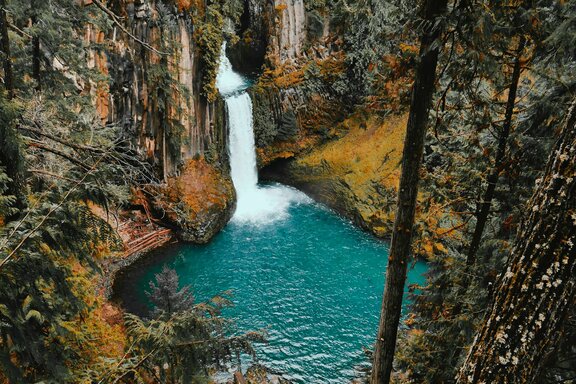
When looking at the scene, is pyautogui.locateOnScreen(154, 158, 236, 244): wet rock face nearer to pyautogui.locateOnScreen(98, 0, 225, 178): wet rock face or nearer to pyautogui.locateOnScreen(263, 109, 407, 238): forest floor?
pyautogui.locateOnScreen(98, 0, 225, 178): wet rock face

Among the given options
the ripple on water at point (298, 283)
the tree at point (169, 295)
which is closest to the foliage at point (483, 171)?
the ripple on water at point (298, 283)

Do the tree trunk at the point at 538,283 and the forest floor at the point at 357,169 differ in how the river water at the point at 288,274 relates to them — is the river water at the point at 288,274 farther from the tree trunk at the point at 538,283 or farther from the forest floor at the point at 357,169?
the tree trunk at the point at 538,283

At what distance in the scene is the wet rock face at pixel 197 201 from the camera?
19047 millimetres

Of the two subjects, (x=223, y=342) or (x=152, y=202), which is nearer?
(x=223, y=342)

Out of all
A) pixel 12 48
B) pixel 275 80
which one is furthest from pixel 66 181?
pixel 275 80

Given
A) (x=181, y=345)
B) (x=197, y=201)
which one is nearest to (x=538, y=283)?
(x=181, y=345)

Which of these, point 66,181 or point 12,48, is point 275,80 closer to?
point 12,48

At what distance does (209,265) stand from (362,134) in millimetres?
13934

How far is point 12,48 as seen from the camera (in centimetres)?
771

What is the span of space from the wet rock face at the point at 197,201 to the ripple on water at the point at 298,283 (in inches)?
28.6

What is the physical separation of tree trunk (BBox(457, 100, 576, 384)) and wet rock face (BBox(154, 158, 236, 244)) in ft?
55.6

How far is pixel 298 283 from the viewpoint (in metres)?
16.8

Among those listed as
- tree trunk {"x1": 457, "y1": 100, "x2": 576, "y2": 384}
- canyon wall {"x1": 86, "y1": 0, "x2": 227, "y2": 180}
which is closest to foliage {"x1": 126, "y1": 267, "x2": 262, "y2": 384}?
tree trunk {"x1": 457, "y1": 100, "x2": 576, "y2": 384}

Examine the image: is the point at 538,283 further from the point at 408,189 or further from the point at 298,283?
the point at 298,283
